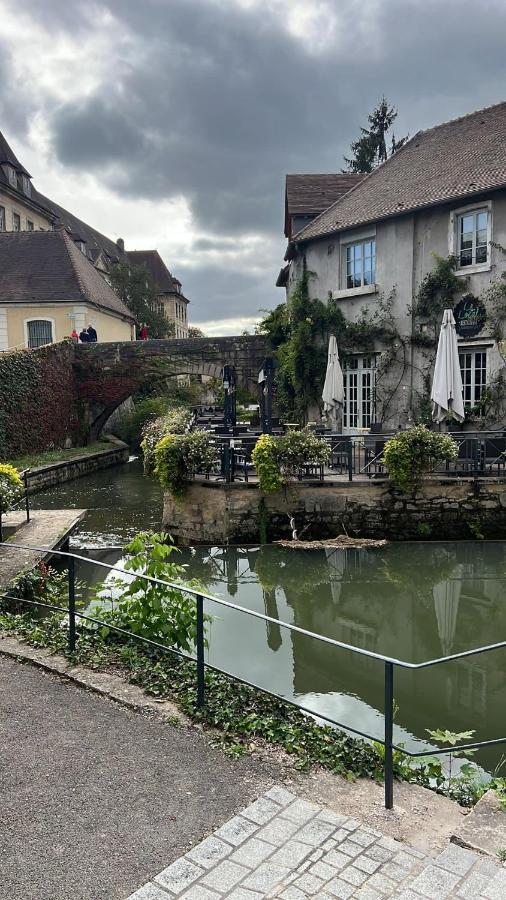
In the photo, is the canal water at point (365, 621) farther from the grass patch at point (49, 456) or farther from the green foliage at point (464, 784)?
the grass patch at point (49, 456)

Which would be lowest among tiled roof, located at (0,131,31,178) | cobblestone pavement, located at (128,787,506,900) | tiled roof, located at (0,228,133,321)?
cobblestone pavement, located at (128,787,506,900)

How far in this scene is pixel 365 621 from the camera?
27.9ft

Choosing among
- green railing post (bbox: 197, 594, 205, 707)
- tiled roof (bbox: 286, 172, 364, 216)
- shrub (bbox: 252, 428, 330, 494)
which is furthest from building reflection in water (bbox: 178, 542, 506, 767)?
tiled roof (bbox: 286, 172, 364, 216)

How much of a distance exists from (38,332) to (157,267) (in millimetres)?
36638

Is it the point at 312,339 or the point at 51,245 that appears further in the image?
the point at 51,245

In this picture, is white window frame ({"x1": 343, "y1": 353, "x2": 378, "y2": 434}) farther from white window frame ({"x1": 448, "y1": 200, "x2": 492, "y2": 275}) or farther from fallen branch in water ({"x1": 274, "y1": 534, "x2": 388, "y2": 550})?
fallen branch in water ({"x1": 274, "y1": 534, "x2": 388, "y2": 550})

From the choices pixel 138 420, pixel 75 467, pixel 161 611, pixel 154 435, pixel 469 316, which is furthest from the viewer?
pixel 138 420

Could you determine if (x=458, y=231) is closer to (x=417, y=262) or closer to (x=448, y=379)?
(x=417, y=262)

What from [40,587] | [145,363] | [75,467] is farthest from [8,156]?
[40,587]

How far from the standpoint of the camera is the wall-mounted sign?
15491 millimetres

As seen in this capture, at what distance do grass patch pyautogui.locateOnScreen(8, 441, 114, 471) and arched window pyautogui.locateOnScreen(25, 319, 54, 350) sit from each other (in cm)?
535

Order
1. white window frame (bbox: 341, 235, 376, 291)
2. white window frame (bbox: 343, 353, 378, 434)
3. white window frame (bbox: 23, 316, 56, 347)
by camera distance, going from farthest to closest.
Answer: white window frame (bbox: 23, 316, 56, 347), white window frame (bbox: 343, 353, 378, 434), white window frame (bbox: 341, 235, 376, 291)

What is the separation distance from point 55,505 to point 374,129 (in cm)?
3049

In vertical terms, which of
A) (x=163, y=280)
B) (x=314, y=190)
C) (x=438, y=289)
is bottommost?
(x=438, y=289)
